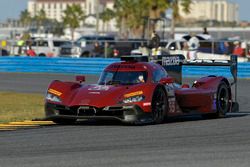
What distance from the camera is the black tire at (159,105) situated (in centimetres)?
1438

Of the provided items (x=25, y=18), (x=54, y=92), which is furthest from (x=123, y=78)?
(x=25, y=18)

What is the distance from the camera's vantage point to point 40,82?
98.0 feet

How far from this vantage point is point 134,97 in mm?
14172

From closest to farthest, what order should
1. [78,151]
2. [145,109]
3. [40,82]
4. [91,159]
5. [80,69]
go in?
[91,159] → [78,151] → [145,109] → [40,82] → [80,69]

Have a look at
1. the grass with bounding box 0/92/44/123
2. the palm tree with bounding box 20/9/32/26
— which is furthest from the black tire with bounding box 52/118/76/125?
the palm tree with bounding box 20/9/32/26

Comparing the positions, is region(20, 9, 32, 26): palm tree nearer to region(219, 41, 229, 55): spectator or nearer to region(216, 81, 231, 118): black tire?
region(219, 41, 229, 55): spectator

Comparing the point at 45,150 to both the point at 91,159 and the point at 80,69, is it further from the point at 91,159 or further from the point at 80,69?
the point at 80,69

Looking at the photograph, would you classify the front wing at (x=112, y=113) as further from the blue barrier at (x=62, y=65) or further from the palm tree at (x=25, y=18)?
the palm tree at (x=25, y=18)

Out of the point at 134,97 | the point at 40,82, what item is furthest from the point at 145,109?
the point at 40,82

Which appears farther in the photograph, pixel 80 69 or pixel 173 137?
pixel 80 69

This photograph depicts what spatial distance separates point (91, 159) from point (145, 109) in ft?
15.8

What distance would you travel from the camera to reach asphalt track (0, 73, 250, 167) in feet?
30.3

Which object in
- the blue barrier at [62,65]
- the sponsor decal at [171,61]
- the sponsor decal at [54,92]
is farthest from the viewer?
the blue barrier at [62,65]

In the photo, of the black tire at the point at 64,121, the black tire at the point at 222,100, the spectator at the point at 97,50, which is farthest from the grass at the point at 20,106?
the spectator at the point at 97,50
